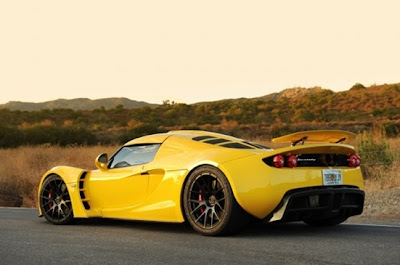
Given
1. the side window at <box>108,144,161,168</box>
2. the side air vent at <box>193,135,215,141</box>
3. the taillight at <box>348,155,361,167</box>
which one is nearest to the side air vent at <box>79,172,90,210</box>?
the side window at <box>108,144,161,168</box>

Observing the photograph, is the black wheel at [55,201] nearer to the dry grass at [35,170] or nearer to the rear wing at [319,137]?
the rear wing at [319,137]

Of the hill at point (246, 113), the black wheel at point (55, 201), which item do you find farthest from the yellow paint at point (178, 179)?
the hill at point (246, 113)

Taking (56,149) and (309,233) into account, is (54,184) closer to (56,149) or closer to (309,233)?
(309,233)

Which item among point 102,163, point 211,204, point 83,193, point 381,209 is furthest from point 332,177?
point 381,209

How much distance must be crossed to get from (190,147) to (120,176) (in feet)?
3.31

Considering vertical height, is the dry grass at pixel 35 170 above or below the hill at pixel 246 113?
below

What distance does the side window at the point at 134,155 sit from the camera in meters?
Answer: 8.73

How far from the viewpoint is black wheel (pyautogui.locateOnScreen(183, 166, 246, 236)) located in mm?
7473

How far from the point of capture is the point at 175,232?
8.33m

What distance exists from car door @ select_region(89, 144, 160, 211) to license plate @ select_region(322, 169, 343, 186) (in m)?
2.12

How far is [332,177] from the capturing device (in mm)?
7895

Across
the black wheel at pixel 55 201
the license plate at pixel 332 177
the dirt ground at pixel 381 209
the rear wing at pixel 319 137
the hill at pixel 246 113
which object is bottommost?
the dirt ground at pixel 381 209

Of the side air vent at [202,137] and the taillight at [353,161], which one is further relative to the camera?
the side air vent at [202,137]

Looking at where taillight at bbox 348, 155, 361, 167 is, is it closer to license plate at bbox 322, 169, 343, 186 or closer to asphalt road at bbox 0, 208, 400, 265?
license plate at bbox 322, 169, 343, 186
